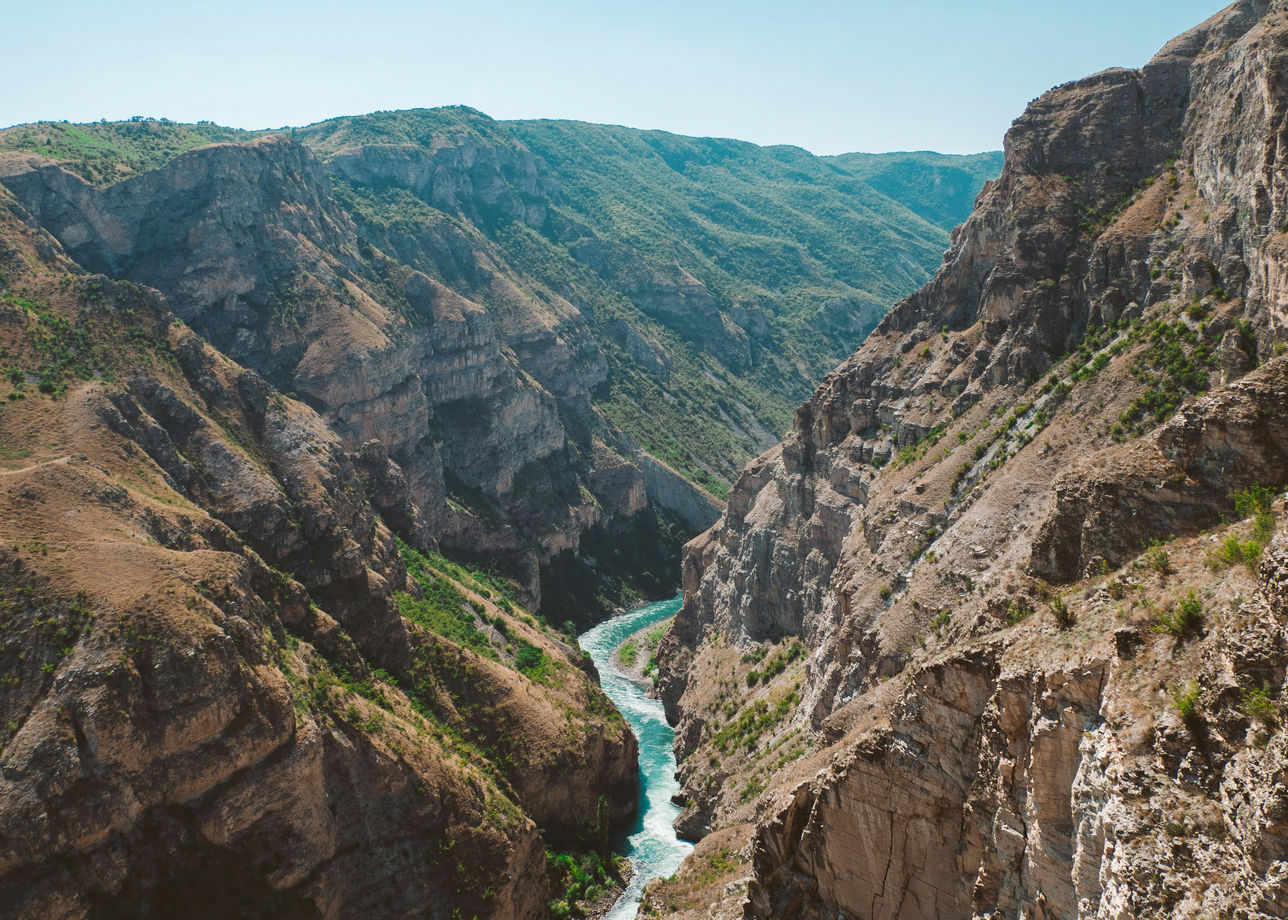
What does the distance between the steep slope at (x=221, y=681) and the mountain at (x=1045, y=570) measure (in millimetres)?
16710

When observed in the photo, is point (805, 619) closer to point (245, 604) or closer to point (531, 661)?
point (531, 661)

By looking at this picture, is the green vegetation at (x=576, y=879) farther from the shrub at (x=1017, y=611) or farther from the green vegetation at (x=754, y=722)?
the shrub at (x=1017, y=611)

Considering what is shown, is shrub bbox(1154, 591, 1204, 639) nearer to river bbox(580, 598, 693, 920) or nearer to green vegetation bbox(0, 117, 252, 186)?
river bbox(580, 598, 693, 920)

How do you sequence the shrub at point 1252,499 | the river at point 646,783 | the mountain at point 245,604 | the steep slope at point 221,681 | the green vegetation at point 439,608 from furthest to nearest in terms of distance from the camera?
the green vegetation at point 439,608
the river at point 646,783
the mountain at point 245,604
the steep slope at point 221,681
the shrub at point 1252,499

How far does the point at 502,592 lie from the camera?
465 ft

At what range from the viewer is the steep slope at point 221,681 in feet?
173

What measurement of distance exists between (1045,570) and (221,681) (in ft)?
155

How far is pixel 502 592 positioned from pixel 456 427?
37.1 metres

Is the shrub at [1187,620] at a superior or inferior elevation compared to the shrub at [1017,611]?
superior

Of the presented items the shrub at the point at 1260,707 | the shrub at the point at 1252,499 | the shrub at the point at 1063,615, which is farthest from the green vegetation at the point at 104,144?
the shrub at the point at 1260,707

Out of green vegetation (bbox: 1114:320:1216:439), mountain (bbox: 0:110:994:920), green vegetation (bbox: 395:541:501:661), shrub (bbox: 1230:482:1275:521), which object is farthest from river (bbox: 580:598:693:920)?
shrub (bbox: 1230:482:1275:521)

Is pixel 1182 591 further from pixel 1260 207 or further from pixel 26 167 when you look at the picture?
pixel 26 167

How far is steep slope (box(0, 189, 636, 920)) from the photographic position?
5269cm

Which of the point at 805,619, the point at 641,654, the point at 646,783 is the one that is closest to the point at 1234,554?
the point at 805,619
